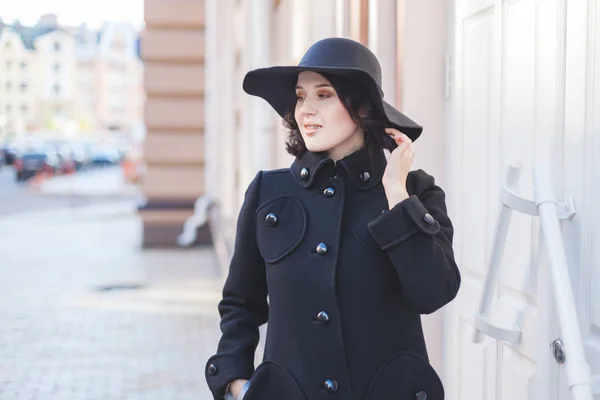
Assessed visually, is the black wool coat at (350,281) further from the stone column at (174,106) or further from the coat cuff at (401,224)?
the stone column at (174,106)

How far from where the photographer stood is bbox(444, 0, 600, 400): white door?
2053 millimetres

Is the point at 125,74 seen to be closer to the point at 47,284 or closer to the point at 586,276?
the point at 47,284

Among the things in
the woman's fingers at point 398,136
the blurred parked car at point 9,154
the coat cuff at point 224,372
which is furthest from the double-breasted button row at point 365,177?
the blurred parked car at point 9,154

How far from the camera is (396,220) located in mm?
2020

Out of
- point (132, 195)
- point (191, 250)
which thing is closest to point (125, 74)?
point (132, 195)

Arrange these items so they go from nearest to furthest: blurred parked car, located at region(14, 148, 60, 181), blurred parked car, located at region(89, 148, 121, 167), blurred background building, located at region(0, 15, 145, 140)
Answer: blurred parked car, located at region(14, 148, 60, 181) → blurred parked car, located at region(89, 148, 121, 167) → blurred background building, located at region(0, 15, 145, 140)

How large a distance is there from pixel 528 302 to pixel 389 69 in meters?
1.56

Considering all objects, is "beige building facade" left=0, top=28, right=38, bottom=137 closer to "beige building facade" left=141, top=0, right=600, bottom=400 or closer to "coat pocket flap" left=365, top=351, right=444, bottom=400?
"beige building facade" left=141, top=0, right=600, bottom=400

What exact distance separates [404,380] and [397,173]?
0.45 meters

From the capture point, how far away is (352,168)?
2174 millimetres

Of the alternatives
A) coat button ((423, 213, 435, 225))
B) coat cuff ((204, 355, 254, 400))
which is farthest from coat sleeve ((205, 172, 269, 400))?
coat button ((423, 213, 435, 225))

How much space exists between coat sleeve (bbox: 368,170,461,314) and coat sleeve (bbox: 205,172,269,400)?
1.25ft

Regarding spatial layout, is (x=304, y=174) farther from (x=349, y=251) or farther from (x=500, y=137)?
(x=500, y=137)

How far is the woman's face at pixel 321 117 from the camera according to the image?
215cm
